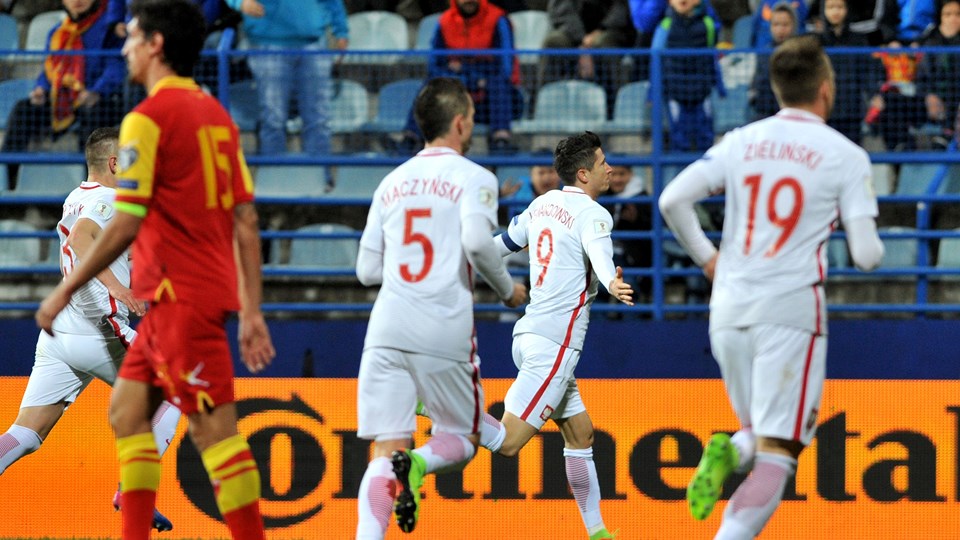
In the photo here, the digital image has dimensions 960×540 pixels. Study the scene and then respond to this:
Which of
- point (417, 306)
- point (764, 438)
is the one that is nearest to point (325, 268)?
point (417, 306)

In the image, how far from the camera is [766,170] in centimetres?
505

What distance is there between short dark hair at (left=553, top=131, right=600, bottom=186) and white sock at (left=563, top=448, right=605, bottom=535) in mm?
1426

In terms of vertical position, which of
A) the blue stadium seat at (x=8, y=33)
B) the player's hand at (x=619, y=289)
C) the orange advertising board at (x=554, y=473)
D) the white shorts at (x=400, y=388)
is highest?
the blue stadium seat at (x=8, y=33)

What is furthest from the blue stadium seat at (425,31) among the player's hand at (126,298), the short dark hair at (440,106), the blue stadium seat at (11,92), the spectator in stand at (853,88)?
the short dark hair at (440,106)

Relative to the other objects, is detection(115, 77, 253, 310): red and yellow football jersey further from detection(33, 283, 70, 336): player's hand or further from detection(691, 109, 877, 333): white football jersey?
detection(691, 109, 877, 333): white football jersey

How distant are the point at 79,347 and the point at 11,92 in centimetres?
514

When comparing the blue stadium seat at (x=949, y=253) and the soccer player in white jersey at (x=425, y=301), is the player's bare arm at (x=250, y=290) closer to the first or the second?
the soccer player in white jersey at (x=425, y=301)

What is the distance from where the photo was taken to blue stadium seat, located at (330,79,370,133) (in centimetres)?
1132

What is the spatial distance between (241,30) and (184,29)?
23.4 feet

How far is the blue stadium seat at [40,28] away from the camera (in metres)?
13.0

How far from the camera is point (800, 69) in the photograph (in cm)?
509

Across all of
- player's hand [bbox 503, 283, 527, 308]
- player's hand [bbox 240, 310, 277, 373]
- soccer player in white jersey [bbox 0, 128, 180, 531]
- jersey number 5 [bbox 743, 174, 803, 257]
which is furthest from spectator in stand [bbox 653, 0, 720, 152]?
player's hand [bbox 240, 310, 277, 373]

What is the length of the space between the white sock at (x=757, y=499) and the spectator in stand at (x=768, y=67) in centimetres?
614

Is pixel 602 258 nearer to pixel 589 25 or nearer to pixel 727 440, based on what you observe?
pixel 727 440
